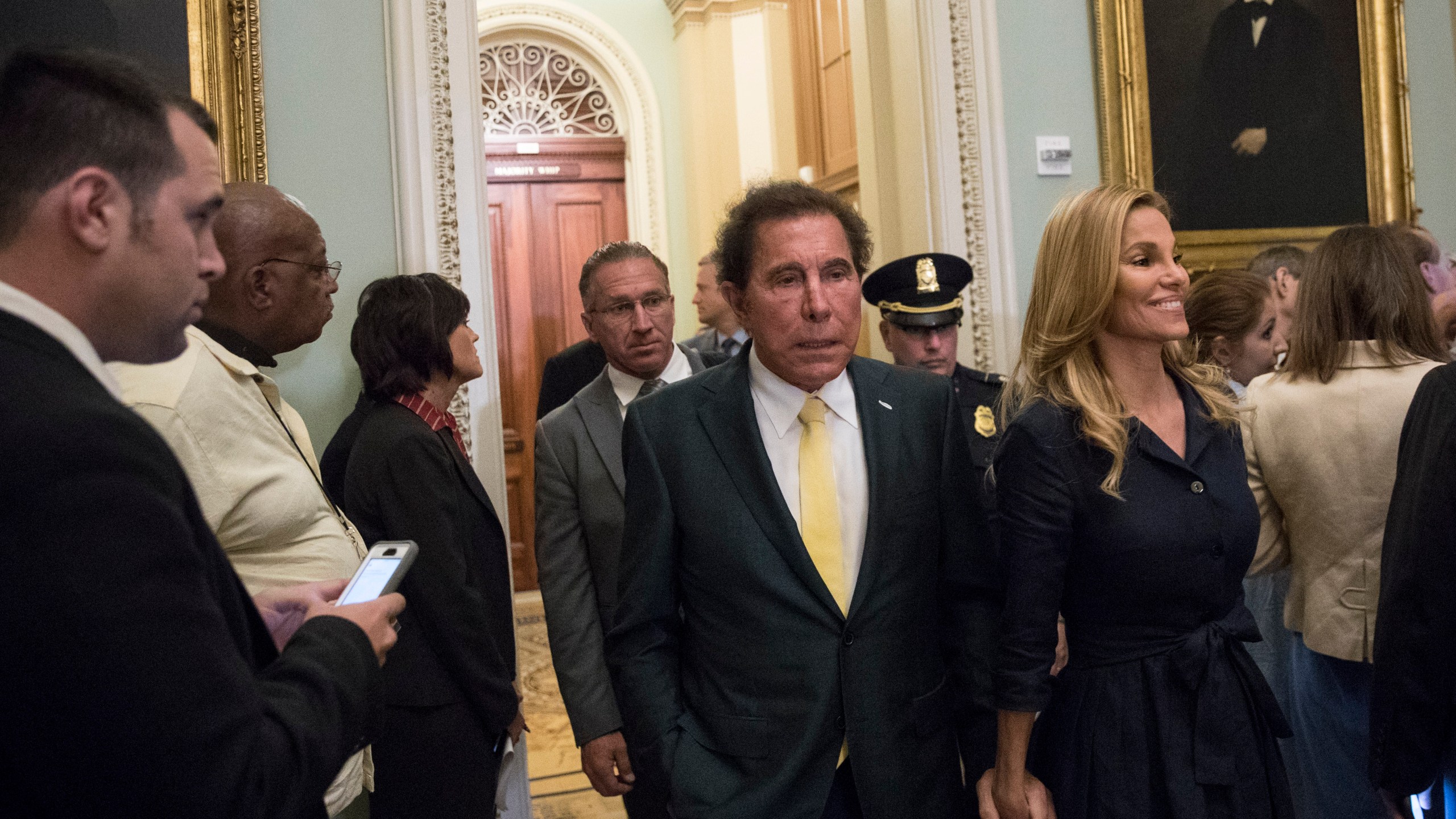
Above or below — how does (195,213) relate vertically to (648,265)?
below

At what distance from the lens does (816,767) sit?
6.01ft

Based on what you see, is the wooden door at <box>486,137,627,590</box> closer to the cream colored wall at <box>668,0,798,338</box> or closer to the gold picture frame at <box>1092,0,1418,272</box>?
the cream colored wall at <box>668,0,798,338</box>

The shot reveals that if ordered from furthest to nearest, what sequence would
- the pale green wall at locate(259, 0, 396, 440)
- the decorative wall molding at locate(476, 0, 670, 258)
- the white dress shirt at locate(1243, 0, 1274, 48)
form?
the decorative wall molding at locate(476, 0, 670, 258) < the white dress shirt at locate(1243, 0, 1274, 48) < the pale green wall at locate(259, 0, 396, 440)

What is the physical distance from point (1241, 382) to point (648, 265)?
206cm

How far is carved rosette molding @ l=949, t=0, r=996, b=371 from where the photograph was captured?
4711 mm

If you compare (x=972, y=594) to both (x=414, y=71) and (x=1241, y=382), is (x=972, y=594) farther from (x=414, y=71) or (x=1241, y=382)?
(x=414, y=71)

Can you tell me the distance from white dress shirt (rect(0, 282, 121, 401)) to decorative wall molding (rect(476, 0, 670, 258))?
7.82m

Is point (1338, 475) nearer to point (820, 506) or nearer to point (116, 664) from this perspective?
point (820, 506)

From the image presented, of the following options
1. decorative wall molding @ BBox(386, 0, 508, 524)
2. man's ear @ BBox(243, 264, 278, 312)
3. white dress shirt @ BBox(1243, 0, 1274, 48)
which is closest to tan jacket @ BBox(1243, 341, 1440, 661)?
man's ear @ BBox(243, 264, 278, 312)

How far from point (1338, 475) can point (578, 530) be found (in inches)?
72.4

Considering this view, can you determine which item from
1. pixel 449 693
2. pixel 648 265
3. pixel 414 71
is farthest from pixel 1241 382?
pixel 414 71

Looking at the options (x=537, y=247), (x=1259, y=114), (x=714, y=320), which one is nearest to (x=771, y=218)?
(x=714, y=320)

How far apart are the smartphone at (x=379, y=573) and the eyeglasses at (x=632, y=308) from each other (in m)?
1.61

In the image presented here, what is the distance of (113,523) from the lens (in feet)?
2.98
